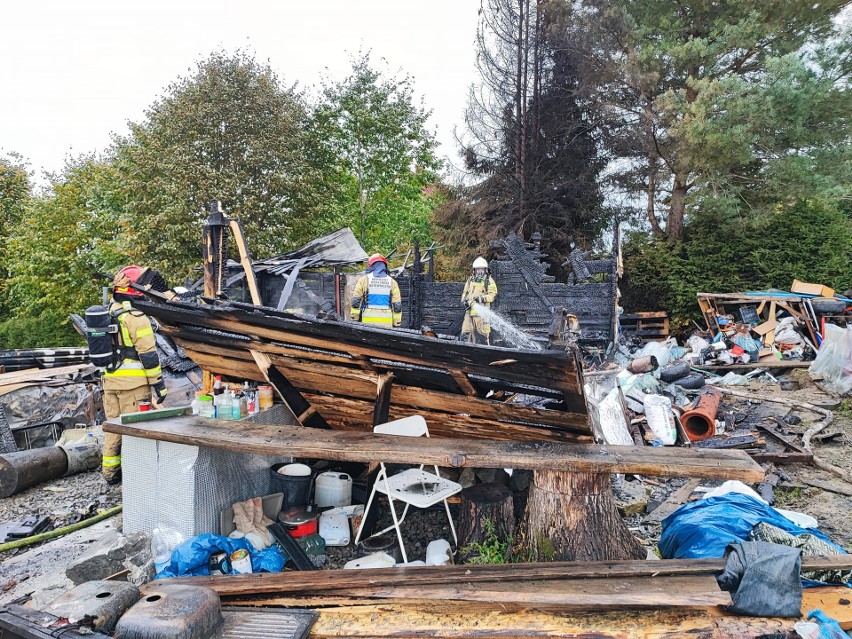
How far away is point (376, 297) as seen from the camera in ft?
24.1

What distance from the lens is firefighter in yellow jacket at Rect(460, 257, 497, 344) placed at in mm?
10258

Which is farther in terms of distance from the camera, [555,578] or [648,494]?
[648,494]

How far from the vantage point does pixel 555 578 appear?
296 centimetres

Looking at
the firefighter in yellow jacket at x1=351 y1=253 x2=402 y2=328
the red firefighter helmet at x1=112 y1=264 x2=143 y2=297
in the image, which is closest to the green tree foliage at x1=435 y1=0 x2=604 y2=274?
the firefighter in yellow jacket at x1=351 y1=253 x2=402 y2=328

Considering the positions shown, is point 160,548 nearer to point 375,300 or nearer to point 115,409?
point 115,409

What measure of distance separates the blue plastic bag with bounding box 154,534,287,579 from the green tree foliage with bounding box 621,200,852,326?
500 inches

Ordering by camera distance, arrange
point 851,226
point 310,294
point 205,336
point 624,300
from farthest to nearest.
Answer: point 624,300
point 851,226
point 310,294
point 205,336

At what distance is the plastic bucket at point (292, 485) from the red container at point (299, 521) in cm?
20

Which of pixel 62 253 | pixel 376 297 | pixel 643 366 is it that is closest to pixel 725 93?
pixel 643 366

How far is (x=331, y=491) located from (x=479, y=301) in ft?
21.3

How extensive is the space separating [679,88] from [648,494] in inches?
483

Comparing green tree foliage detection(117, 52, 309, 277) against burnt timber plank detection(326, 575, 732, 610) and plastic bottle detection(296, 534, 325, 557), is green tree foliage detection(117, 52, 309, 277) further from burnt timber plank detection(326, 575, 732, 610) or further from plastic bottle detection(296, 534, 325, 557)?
burnt timber plank detection(326, 575, 732, 610)

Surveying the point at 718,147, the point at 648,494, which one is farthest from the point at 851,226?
the point at 648,494

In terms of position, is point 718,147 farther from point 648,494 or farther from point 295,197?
point 295,197
